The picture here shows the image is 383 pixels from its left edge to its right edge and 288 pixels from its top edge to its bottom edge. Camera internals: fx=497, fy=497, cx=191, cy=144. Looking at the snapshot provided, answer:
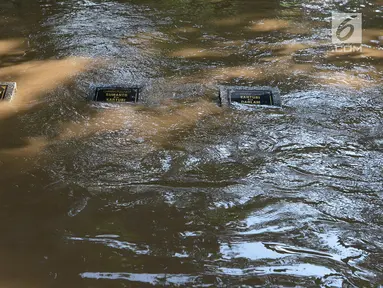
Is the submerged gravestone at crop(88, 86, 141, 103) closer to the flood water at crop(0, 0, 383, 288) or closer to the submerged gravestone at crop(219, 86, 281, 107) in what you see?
the flood water at crop(0, 0, 383, 288)

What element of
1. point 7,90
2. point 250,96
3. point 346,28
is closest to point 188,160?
point 250,96

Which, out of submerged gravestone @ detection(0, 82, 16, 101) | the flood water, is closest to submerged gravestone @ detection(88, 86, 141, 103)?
the flood water

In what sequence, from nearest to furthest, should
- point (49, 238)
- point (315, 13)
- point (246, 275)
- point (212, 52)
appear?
point (246, 275)
point (49, 238)
point (212, 52)
point (315, 13)

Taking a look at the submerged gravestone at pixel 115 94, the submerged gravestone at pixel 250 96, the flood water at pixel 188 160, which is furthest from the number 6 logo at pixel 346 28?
the submerged gravestone at pixel 115 94

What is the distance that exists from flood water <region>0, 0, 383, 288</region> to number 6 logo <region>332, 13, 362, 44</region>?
0.15 m

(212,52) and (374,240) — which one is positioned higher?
(212,52)

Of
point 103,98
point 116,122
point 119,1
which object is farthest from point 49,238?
point 119,1

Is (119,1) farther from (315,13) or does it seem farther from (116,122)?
(116,122)

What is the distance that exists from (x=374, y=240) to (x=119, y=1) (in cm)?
555

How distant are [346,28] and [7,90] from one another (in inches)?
168

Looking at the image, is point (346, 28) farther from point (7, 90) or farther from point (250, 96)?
point (7, 90)

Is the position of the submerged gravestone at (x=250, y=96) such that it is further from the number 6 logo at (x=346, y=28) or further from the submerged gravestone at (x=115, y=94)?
the number 6 logo at (x=346, y=28)

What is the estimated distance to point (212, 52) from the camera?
18.9 feet

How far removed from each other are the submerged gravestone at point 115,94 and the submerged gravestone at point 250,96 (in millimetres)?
835
